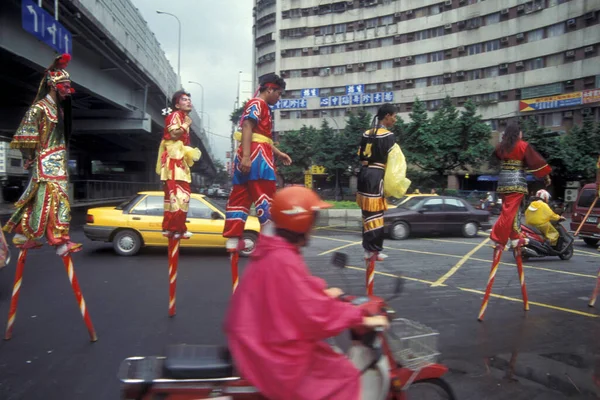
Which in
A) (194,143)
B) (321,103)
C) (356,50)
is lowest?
(194,143)

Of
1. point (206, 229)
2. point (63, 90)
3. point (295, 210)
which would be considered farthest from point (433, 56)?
point (295, 210)

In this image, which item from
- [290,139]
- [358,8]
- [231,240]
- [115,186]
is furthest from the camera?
[358,8]

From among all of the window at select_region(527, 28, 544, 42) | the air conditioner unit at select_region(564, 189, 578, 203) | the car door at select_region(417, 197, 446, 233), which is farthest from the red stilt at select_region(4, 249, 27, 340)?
the window at select_region(527, 28, 544, 42)

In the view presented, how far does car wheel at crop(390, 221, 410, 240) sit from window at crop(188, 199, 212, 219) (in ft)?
21.2

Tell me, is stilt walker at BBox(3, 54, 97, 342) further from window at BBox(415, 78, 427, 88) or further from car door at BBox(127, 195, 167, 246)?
window at BBox(415, 78, 427, 88)

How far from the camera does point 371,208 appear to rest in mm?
4848

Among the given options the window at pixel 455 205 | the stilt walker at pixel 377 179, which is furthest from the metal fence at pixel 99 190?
the stilt walker at pixel 377 179

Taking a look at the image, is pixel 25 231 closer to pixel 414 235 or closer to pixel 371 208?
pixel 371 208

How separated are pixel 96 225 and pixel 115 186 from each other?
30.5 metres

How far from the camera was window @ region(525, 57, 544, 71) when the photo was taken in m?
41.8

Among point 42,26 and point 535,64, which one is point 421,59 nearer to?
point 535,64

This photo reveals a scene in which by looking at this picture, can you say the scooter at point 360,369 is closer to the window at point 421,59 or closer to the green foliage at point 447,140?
the green foliage at point 447,140

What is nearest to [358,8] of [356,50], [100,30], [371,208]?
[356,50]

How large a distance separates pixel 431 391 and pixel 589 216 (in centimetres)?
1374
